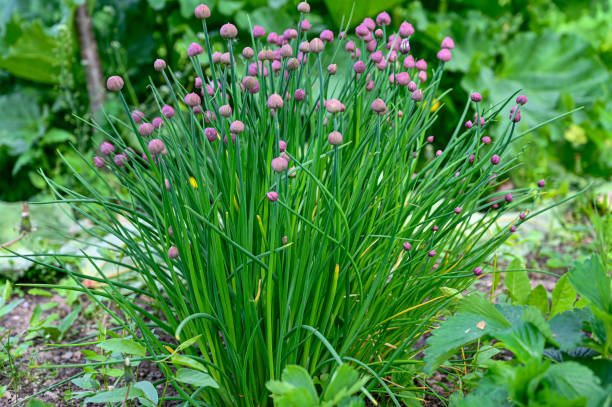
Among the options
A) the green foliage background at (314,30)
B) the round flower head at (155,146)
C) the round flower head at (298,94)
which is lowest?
the green foliage background at (314,30)

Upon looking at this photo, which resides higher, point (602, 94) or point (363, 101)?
point (363, 101)

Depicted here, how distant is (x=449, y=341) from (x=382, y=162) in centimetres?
43

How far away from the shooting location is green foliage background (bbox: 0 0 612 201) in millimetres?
3355

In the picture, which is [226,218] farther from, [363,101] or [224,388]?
[363,101]

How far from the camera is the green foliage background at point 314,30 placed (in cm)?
336

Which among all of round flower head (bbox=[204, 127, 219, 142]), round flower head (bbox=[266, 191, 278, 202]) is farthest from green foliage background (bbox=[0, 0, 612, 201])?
round flower head (bbox=[266, 191, 278, 202])

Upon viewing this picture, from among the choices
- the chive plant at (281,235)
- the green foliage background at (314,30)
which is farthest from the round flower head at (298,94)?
the green foliage background at (314,30)

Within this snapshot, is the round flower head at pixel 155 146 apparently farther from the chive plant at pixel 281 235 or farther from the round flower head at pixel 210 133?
the round flower head at pixel 210 133

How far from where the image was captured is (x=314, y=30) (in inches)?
133

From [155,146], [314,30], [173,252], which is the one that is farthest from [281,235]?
[314,30]

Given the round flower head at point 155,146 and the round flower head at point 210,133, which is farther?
the round flower head at point 210,133

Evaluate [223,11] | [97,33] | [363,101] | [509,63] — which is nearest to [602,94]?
[509,63]

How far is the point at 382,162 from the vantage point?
1.23m

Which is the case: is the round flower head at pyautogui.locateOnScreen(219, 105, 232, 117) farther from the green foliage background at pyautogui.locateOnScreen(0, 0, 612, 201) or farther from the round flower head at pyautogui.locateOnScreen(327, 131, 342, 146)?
the green foliage background at pyautogui.locateOnScreen(0, 0, 612, 201)
